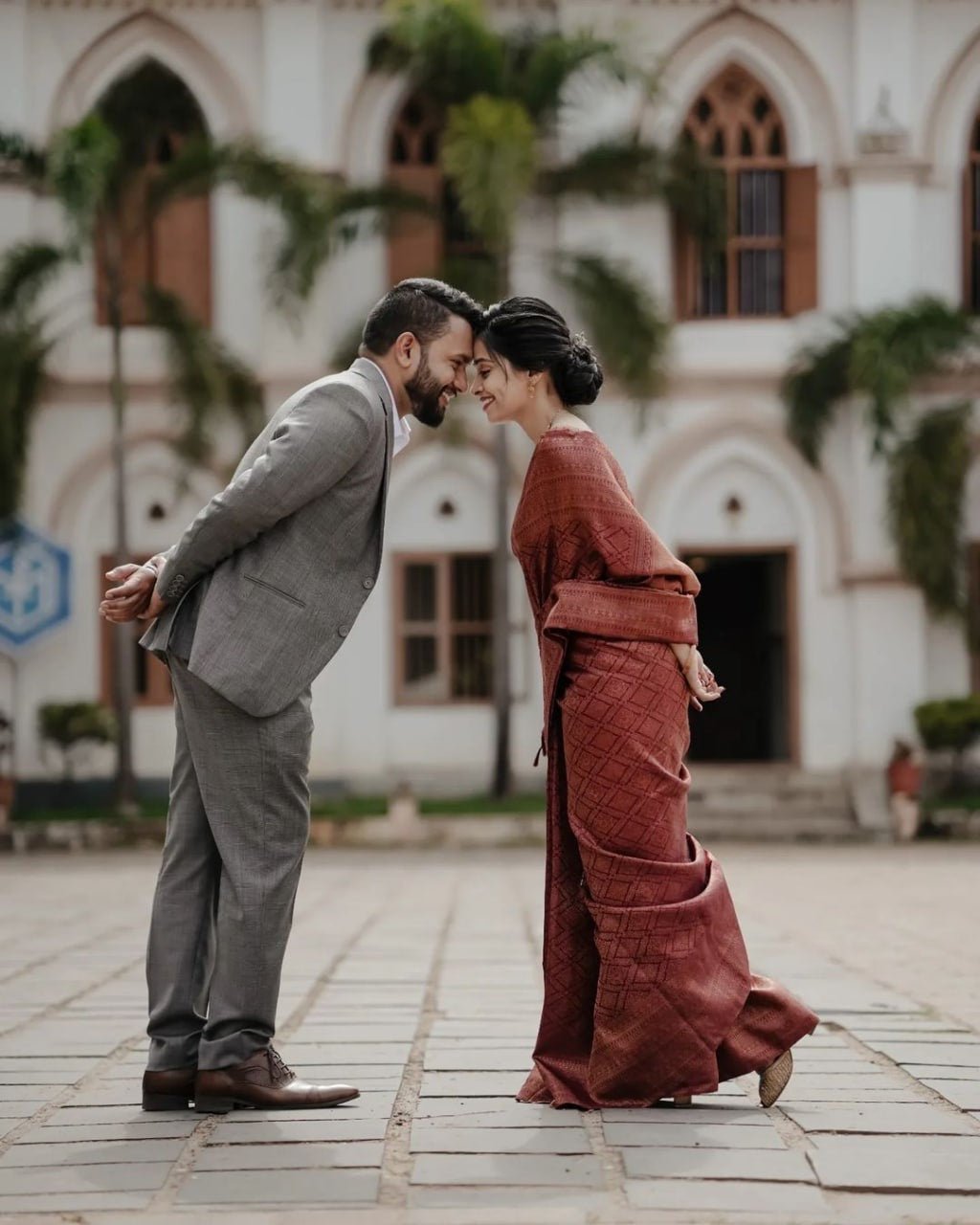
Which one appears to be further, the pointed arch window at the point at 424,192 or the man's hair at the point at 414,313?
the pointed arch window at the point at 424,192

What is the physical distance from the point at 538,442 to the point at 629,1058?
1390 mm

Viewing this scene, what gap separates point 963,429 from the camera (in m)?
17.1

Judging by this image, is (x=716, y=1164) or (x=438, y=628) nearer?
(x=716, y=1164)

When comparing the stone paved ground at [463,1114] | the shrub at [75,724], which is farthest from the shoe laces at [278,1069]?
Answer: the shrub at [75,724]

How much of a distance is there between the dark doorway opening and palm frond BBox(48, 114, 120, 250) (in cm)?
663

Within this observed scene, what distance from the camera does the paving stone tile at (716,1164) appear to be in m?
3.36

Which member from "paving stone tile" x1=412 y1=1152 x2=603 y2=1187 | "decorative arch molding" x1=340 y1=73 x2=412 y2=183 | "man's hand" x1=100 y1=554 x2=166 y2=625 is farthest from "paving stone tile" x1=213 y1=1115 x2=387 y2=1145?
"decorative arch molding" x1=340 y1=73 x2=412 y2=183

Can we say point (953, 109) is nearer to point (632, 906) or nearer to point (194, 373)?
point (194, 373)

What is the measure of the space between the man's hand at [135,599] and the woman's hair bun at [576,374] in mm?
1012

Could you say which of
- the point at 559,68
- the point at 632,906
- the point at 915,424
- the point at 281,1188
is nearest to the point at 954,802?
the point at 915,424

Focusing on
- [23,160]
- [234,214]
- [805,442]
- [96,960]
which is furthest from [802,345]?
[96,960]

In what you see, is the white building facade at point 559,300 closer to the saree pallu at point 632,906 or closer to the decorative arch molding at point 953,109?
the decorative arch molding at point 953,109

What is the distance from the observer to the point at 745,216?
18.0 m

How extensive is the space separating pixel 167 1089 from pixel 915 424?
47.0ft
